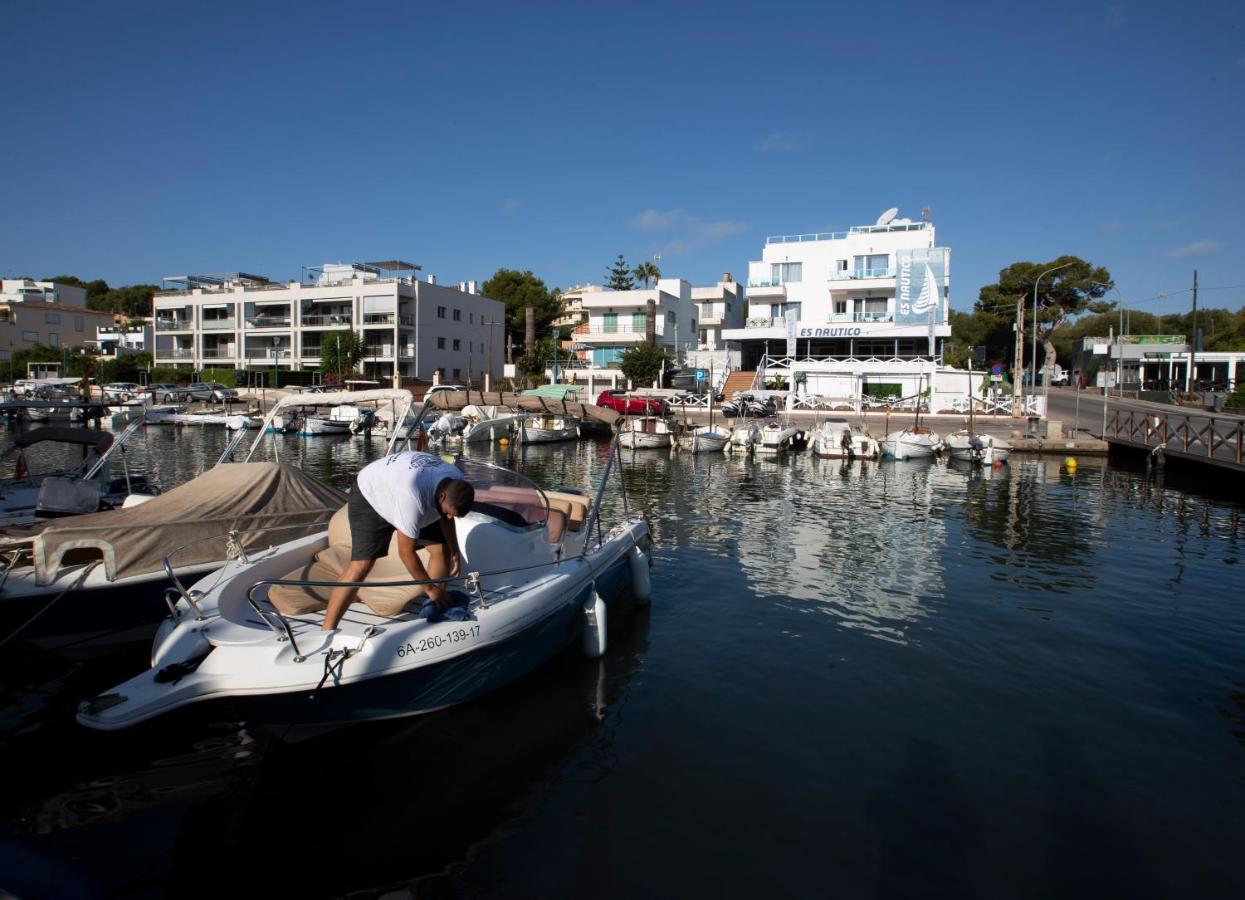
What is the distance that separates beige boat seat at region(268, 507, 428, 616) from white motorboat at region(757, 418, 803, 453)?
28.9 m

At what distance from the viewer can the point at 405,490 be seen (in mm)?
6762

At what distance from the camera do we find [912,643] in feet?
33.2

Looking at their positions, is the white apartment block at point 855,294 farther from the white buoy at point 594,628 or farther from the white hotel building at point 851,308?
the white buoy at point 594,628

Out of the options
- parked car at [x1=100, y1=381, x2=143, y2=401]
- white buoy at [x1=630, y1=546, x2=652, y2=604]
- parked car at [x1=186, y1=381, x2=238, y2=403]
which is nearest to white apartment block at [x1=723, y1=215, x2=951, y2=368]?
parked car at [x1=186, y1=381, x2=238, y2=403]

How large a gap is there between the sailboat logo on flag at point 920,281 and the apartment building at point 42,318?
3468 inches

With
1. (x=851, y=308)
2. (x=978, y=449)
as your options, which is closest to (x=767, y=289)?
(x=851, y=308)

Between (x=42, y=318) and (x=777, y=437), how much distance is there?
89.9m

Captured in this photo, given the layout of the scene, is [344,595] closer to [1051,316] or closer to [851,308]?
[851,308]

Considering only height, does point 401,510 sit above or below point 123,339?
below

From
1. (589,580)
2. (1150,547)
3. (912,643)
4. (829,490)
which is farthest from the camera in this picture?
(829,490)

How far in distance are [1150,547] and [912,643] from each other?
32.3ft

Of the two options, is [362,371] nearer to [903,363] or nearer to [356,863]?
[903,363]

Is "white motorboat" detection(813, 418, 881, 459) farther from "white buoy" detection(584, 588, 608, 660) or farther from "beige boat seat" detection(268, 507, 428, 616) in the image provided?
"beige boat seat" detection(268, 507, 428, 616)


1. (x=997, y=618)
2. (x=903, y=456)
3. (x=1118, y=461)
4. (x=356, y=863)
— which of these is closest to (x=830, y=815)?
(x=356, y=863)
